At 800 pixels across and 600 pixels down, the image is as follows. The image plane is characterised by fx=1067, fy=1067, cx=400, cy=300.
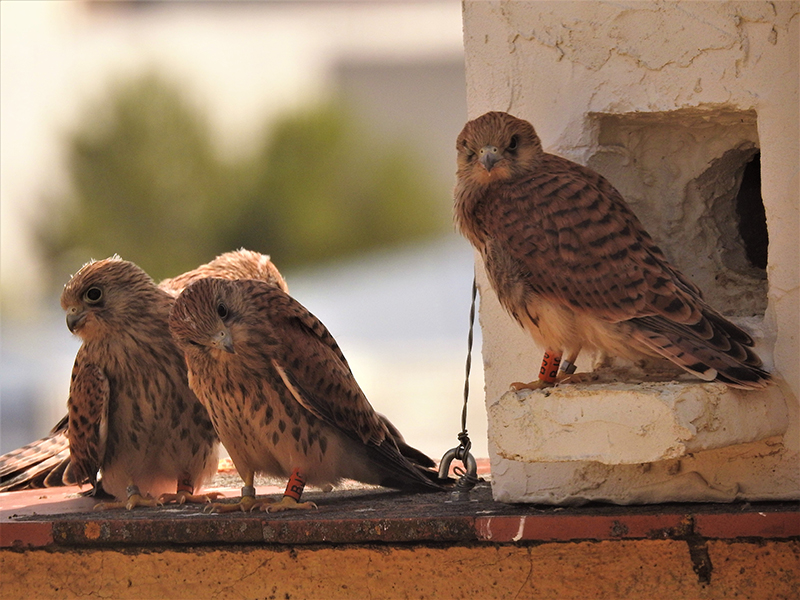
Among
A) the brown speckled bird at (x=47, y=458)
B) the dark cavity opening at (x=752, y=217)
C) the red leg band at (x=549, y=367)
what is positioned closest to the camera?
the red leg band at (x=549, y=367)

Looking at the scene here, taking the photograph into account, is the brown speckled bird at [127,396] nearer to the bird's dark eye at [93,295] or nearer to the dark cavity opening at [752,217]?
the bird's dark eye at [93,295]

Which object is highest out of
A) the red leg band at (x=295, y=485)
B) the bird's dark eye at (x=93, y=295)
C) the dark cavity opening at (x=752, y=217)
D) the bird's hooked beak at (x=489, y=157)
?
the bird's hooked beak at (x=489, y=157)

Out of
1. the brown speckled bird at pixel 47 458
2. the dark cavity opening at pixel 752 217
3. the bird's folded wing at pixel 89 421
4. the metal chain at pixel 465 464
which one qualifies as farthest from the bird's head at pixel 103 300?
the dark cavity opening at pixel 752 217

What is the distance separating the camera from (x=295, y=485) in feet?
11.2

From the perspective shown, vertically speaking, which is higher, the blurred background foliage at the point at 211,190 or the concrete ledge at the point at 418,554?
the blurred background foliage at the point at 211,190

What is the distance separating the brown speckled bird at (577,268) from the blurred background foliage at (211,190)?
45.8 ft

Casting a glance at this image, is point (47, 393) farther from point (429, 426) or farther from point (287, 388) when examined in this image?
point (287, 388)

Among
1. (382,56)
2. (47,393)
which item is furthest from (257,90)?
(47,393)

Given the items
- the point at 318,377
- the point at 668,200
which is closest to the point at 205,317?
the point at 318,377

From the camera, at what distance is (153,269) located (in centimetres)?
1688

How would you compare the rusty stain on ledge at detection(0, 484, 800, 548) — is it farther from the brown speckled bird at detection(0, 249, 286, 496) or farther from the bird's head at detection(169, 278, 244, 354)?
the brown speckled bird at detection(0, 249, 286, 496)

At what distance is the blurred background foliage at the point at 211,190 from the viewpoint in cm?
1736

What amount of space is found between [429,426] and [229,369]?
15.3m

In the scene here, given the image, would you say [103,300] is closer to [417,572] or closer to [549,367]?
[417,572]
